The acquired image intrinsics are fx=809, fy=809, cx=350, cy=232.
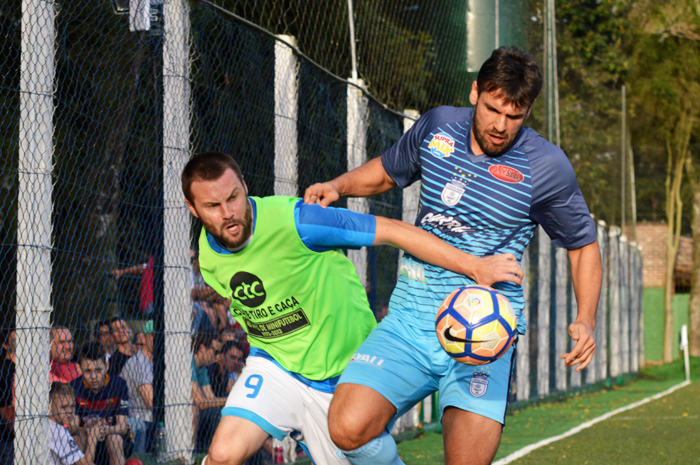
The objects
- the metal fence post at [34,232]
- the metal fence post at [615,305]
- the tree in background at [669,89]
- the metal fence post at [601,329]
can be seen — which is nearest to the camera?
the metal fence post at [34,232]

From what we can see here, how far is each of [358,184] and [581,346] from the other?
1.35 meters

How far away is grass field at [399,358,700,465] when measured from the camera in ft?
24.9

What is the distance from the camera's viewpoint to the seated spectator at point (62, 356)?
4.88 metres

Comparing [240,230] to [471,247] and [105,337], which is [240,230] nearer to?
[471,247]

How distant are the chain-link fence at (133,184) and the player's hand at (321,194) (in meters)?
1.65

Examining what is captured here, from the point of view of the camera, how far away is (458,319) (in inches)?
136

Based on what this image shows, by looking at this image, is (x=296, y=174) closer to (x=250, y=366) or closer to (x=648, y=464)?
(x=250, y=366)

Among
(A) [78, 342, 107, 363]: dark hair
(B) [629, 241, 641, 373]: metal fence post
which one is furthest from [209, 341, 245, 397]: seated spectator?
(B) [629, 241, 641, 373]: metal fence post

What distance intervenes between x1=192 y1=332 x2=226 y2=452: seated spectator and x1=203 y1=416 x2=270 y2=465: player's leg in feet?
7.10

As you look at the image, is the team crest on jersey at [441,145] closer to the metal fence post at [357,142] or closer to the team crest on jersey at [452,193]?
the team crest on jersey at [452,193]

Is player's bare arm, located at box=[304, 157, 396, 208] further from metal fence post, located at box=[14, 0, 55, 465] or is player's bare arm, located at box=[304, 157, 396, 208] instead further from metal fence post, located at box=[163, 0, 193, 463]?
metal fence post, located at box=[163, 0, 193, 463]

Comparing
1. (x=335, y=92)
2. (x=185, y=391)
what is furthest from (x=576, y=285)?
(x=335, y=92)

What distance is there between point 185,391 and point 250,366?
1.79m

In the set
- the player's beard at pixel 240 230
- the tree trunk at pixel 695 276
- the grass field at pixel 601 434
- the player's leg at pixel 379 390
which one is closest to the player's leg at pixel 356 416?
the player's leg at pixel 379 390
